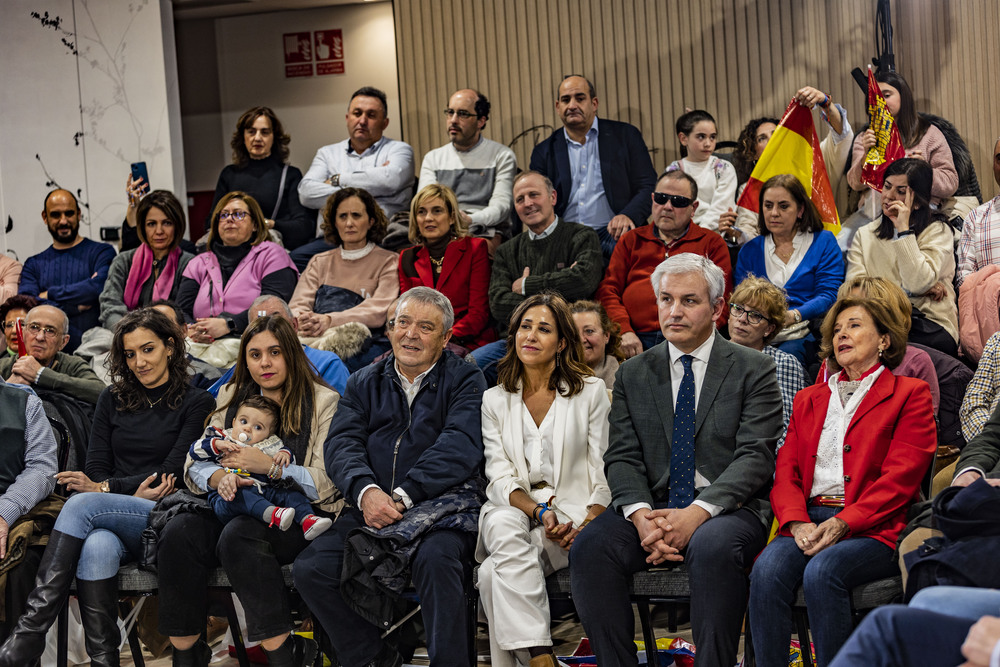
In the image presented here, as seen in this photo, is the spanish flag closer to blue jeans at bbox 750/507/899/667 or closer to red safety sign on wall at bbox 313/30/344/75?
blue jeans at bbox 750/507/899/667

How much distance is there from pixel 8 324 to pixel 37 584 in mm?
1889

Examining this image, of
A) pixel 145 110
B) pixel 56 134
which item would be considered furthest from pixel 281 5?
pixel 56 134

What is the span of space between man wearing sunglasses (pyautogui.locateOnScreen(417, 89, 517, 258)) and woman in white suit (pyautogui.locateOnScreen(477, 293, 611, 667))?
7.25ft

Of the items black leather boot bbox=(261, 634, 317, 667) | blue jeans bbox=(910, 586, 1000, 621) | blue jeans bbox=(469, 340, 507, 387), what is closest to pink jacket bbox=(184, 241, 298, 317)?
blue jeans bbox=(469, 340, 507, 387)

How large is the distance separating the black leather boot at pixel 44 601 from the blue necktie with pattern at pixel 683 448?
2.15 metres

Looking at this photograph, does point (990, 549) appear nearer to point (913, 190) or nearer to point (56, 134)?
point (913, 190)

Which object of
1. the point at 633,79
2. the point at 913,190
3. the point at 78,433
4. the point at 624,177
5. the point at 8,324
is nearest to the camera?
the point at 78,433

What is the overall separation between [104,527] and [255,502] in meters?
0.62

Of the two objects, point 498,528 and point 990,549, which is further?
point 498,528

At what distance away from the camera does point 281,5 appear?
752 centimetres

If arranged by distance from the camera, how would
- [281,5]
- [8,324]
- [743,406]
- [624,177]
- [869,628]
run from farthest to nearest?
1. [281,5]
2. [624,177]
3. [8,324]
4. [743,406]
5. [869,628]

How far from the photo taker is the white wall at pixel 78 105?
6.97 meters

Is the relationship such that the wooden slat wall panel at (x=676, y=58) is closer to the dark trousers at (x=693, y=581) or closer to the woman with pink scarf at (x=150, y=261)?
the woman with pink scarf at (x=150, y=261)

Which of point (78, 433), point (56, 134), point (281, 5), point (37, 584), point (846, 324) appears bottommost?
point (37, 584)
